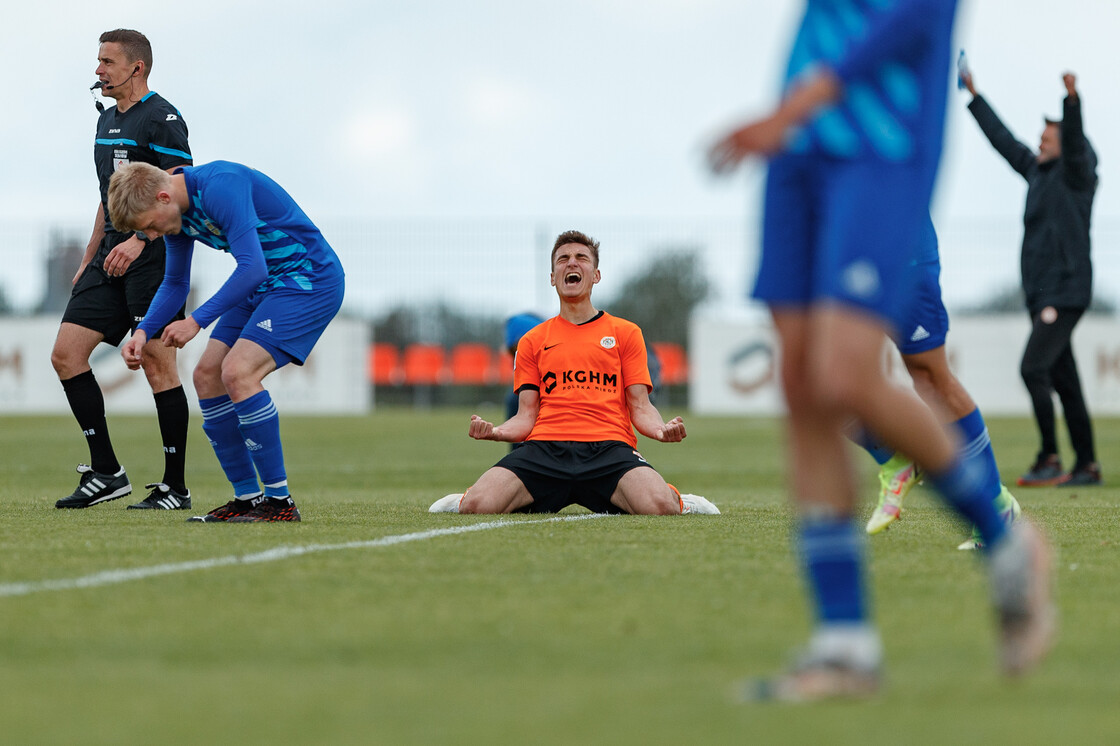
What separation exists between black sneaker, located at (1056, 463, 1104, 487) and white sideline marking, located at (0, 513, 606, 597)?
4929 millimetres

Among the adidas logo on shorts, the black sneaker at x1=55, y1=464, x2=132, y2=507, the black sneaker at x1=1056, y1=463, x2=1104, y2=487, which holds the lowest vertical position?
the black sneaker at x1=1056, y1=463, x2=1104, y2=487

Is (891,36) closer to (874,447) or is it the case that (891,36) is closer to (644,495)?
(874,447)

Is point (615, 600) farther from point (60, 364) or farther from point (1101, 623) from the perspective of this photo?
point (60, 364)

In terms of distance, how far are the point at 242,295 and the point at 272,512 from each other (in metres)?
0.96

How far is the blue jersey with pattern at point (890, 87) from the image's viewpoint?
252cm

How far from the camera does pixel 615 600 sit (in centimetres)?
342

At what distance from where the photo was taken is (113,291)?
685cm

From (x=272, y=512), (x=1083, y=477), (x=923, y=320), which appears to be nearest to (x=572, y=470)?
(x=272, y=512)

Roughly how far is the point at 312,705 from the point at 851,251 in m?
1.24

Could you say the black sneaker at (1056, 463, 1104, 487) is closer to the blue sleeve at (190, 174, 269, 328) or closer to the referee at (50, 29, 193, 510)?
the referee at (50, 29, 193, 510)

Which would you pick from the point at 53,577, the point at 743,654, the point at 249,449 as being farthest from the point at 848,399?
the point at 249,449

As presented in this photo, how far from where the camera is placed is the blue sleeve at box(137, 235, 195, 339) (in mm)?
5922

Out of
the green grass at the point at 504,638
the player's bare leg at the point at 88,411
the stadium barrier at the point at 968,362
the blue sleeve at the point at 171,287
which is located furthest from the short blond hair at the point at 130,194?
the stadium barrier at the point at 968,362

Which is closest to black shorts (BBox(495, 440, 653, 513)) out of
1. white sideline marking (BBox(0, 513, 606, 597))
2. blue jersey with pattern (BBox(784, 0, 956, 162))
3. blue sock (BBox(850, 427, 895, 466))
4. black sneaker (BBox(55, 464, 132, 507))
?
white sideline marking (BBox(0, 513, 606, 597))
